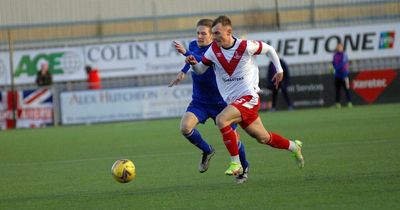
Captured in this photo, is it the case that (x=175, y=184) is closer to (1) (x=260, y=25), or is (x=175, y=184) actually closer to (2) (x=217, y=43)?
(2) (x=217, y=43)

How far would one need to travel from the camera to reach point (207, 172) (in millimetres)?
12336

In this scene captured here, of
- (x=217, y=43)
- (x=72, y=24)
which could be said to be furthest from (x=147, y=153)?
(x=72, y=24)

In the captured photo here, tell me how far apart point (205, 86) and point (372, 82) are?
18442 millimetres

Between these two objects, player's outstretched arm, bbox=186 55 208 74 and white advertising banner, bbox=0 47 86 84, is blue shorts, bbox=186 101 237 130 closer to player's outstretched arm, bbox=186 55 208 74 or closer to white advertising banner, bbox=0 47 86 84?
player's outstretched arm, bbox=186 55 208 74

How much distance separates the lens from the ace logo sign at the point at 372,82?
2967 centimetres

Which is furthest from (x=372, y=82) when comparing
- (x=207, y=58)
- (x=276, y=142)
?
(x=207, y=58)

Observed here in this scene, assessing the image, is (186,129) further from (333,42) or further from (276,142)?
(333,42)

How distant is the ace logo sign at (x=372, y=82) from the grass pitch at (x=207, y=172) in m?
7.47

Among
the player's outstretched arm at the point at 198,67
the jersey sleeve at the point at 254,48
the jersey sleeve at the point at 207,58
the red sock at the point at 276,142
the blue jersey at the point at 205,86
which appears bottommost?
the red sock at the point at 276,142

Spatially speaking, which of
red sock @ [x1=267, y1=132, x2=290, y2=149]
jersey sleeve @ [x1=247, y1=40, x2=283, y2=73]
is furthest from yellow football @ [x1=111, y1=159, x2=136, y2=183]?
jersey sleeve @ [x1=247, y1=40, x2=283, y2=73]

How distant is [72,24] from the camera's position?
124ft

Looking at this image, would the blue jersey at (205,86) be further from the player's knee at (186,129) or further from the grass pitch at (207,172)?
the grass pitch at (207,172)

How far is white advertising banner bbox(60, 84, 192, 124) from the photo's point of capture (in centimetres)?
2930

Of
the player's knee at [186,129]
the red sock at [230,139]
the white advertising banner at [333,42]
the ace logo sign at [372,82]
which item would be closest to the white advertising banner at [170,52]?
the white advertising banner at [333,42]
